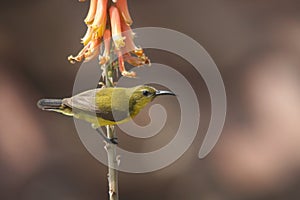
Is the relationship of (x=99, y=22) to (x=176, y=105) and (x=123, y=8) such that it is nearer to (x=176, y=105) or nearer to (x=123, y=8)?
(x=123, y=8)

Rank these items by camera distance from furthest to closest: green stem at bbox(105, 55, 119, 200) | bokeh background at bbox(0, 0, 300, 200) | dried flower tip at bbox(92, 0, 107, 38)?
bokeh background at bbox(0, 0, 300, 200), dried flower tip at bbox(92, 0, 107, 38), green stem at bbox(105, 55, 119, 200)

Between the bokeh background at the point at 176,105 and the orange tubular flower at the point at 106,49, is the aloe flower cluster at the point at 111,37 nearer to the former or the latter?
the orange tubular flower at the point at 106,49

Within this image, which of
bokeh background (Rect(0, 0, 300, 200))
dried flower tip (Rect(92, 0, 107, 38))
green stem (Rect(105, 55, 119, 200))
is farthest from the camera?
bokeh background (Rect(0, 0, 300, 200))

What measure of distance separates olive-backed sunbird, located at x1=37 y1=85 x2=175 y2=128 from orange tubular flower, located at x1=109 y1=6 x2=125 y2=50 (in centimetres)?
5

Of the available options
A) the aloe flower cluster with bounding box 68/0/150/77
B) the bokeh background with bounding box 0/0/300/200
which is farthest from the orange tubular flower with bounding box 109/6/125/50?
the bokeh background with bounding box 0/0/300/200

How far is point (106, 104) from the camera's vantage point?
74cm

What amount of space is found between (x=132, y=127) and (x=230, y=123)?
3.22 ft

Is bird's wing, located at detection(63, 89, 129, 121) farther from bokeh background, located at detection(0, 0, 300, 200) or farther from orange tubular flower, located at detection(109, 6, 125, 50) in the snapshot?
bokeh background, located at detection(0, 0, 300, 200)

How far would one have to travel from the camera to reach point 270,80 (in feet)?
7.23

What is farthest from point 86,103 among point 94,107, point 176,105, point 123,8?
point 176,105

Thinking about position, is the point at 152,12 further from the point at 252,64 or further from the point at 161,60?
the point at 252,64

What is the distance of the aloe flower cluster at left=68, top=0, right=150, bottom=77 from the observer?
74 cm

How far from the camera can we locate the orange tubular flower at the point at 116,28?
2.43 feet

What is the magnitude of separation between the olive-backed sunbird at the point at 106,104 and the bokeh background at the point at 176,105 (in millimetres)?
1278
